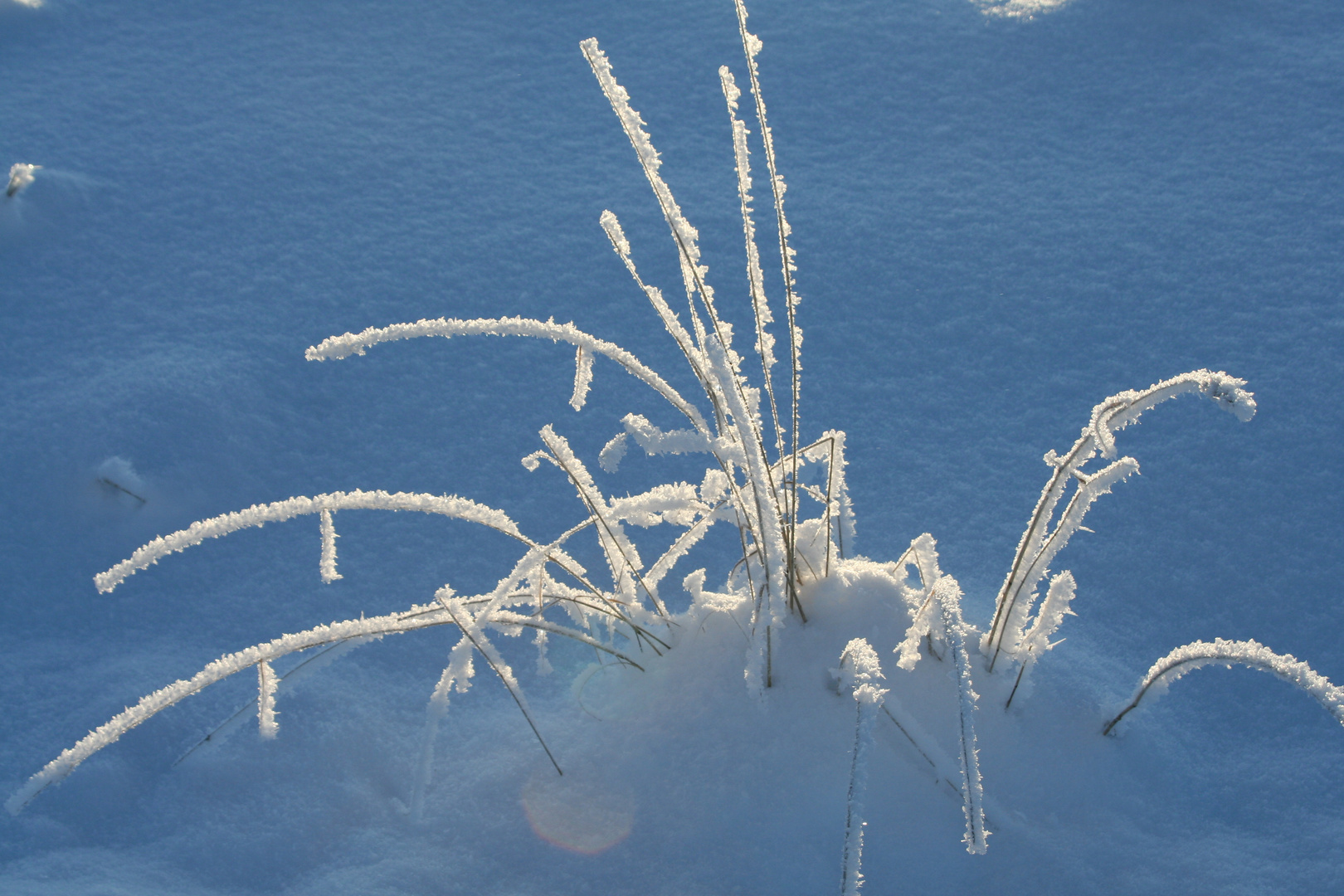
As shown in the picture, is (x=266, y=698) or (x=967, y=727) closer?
(x=967, y=727)

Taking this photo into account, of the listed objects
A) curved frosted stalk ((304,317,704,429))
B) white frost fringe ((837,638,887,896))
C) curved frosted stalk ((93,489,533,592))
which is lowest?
white frost fringe ((837,638,887,896))

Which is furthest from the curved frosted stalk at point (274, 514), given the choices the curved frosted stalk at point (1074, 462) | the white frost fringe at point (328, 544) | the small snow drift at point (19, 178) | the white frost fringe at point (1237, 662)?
the small snow drift at point (19, 178)

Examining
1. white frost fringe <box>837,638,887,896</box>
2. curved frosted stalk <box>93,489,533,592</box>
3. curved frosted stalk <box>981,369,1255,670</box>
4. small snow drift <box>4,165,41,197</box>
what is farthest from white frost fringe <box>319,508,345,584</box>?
small snow drift <box>4,165,41,197</box>

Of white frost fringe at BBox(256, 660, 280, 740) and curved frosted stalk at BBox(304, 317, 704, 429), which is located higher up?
curved frosted stalk at BBox(304, 317, 704, 429)

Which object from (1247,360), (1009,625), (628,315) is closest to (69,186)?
(628,315)

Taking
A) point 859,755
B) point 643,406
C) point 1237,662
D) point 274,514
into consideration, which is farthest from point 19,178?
point 1237,662

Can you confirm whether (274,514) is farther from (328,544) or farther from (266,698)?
(266,698)

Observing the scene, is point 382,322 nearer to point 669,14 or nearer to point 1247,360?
point 669,14

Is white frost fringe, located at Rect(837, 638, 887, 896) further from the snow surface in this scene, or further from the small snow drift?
the small snow drift
